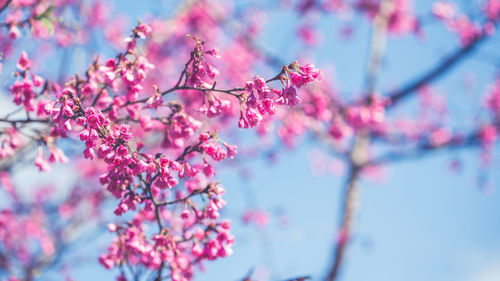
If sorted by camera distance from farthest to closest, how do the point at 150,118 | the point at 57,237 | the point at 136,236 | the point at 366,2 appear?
the point at 366,2, the point at 57,237, the point at 150,118, the point at 136,236

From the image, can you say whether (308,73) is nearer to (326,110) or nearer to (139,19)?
(139,19)

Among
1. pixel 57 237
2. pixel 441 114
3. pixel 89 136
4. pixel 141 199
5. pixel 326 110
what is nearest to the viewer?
pixel 89 136

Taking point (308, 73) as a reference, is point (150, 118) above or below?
above

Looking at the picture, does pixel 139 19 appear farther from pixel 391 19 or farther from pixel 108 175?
pixel 391 19

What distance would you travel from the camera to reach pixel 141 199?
2227mm

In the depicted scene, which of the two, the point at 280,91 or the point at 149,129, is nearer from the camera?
the point at 280,91

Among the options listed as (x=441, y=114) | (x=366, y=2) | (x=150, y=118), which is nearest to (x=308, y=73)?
(x=150, y=118)

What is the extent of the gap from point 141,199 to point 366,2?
8.88 m

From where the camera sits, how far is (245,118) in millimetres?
2182

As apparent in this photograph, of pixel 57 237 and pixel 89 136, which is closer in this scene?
pixel 89 136

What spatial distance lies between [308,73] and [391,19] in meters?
8.50

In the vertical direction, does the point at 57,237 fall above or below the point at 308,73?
above

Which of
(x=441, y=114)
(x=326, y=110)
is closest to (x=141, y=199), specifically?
(x=326, y=110)

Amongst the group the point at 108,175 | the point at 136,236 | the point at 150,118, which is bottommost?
the point at 136,236
